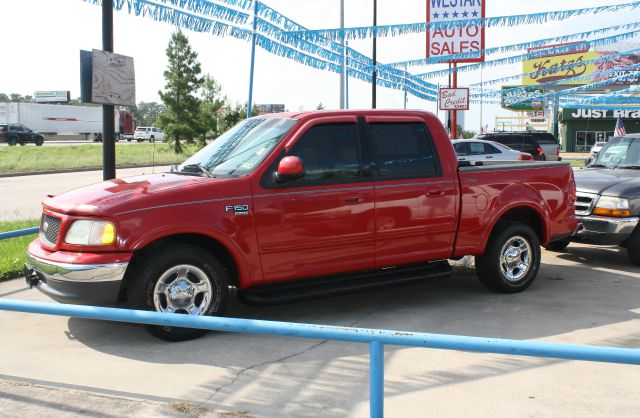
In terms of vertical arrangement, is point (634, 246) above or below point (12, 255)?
above

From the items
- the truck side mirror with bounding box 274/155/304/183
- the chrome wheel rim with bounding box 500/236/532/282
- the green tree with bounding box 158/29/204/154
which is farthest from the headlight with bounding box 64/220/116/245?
the green tree with bounding box 158/29/204/154

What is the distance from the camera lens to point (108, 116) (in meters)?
7.90

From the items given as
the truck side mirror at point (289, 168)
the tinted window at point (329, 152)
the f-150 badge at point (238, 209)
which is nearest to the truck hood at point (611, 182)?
the tinted window at point (329, 152)

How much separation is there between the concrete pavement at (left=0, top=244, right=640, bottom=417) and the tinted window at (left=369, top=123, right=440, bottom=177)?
1346 millimetres

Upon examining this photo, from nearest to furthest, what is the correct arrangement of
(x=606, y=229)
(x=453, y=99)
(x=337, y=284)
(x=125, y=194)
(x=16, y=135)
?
(x=125, y=194) → (x=337, y=284) → (x=606, y=229) → (x=453, y=99) → (x=16, y=135)

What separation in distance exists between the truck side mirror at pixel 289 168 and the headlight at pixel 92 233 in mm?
1388

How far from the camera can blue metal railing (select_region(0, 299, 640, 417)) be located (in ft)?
8.59

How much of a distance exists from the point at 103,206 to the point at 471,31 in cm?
1647

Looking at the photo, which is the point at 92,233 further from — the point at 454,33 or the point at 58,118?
the point at 58,118

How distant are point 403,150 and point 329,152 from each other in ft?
2.68

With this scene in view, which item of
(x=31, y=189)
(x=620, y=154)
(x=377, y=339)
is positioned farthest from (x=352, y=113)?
(x=31, y=189)

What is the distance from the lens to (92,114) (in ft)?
229

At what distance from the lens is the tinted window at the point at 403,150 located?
5.97 meters

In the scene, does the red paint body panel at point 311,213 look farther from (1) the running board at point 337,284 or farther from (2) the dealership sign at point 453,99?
(2) the dealership sign at point 453,99
